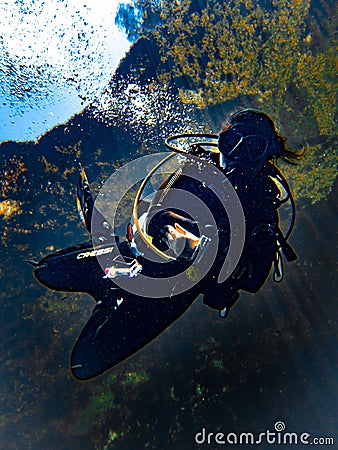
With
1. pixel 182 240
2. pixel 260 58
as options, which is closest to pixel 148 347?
pixel 182 240

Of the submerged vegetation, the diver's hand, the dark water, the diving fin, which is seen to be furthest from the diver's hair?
the dark water

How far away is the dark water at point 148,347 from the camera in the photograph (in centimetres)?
455

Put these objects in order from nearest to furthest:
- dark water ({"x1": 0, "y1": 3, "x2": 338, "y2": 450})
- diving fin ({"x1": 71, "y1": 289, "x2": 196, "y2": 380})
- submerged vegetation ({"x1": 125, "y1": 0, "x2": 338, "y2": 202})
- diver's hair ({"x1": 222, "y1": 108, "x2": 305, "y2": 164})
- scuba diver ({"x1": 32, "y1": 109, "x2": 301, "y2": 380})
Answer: scuba diver ({"x1": 32, "y1": 109, "x2": 301, "y2": 380}) < diver's hair ({"x1": 222, "y1": 108, "x2": 305, "y2": 164}) < diving fin ({"x1": 71, "y1": 289, "x2": 196, "y2": 380}) < submerged vegetation ({"x1": 125, "y1": 0, "x2": 338, "y2": 202}) < dark water ({"x1": 0, "y1": 3, "x2": 338, "y2": 450})

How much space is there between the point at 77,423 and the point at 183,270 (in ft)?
14.1

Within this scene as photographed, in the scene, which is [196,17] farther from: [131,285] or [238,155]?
[131,285]

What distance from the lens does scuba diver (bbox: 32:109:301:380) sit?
2117mm

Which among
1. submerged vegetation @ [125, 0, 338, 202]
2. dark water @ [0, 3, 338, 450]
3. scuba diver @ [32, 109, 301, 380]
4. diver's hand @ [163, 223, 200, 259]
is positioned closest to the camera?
diver's hand @ [163, 223, 200, 259]

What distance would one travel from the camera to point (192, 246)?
6.06ft

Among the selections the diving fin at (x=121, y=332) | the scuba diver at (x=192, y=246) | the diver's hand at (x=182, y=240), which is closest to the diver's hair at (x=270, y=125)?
the scuba diver at (x=192, y=246)

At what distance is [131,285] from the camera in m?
2.74

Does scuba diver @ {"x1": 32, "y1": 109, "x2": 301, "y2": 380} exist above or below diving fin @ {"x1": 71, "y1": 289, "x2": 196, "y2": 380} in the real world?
above

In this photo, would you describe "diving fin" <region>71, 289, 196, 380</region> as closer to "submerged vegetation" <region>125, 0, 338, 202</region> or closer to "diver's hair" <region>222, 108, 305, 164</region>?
"diver's hair" <region>222, 108, 305, 164</region>

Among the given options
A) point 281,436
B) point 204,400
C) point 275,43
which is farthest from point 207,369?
point 275,43

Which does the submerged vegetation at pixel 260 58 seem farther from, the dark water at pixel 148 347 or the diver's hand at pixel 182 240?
the diver's hand at pixel 182 240
